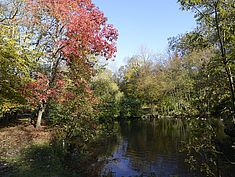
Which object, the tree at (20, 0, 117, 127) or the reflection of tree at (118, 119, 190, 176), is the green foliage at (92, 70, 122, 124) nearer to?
the reflection of tree at (118, 119, 190, 176)

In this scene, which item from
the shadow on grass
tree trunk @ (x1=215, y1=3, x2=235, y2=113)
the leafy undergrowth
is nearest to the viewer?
tree trunk @ (x1=215, y1=3, x2=235, y2=113)

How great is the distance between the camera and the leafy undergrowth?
812 centimetres

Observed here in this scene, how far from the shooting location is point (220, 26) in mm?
5203

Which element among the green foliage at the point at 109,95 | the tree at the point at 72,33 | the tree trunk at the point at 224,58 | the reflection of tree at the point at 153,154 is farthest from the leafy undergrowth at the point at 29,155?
the green foliage at the point at 109,95

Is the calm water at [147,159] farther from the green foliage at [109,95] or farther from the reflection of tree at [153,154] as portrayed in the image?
the green foliage at [109,95]

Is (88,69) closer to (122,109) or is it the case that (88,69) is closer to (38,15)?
(38,15)

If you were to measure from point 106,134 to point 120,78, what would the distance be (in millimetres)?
35452

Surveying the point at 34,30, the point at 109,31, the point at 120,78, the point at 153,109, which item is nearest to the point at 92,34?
the point at 109,31

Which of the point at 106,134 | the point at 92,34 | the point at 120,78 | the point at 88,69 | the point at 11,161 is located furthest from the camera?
the point at 120,78

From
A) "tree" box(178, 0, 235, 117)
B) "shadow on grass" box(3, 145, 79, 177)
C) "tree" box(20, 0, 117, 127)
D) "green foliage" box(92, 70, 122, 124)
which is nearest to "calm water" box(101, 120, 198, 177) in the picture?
"shadow on grass" box(3, 145, 79, 177)

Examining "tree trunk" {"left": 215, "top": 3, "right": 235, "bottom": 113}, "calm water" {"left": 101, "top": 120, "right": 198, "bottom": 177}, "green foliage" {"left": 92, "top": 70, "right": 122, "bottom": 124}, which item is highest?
"green foliage" {"left": 92, "top": 70, "right": 122, "bottom": 124}

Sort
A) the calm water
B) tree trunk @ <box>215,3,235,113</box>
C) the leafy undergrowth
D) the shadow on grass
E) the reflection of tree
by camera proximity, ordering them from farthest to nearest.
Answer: the reflection of tree
the calm water
the leafy undergrowth
the shadow on grass
tree trunk @ <box>215,3,235,113</box>

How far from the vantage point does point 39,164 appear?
916 cm

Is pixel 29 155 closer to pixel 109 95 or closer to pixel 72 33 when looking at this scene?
pixel 72 33
